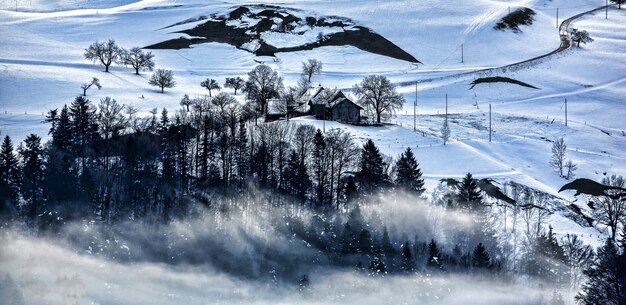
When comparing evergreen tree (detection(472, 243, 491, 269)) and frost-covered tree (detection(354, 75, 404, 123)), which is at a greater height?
frost-covered tree (detection(354, 75, 404, 123))

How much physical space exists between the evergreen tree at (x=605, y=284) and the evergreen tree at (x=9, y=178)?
5759 centimetres

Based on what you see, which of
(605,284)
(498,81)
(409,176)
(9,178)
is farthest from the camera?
(498,81)

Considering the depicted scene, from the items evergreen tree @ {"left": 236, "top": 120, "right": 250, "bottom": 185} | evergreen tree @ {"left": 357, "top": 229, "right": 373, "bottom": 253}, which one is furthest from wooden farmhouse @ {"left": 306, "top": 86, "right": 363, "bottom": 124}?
evergreen tree @ {"left": 357, "top": 229, "right": 373, "bottom": 253}

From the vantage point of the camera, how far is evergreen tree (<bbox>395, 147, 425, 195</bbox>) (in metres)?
82.6

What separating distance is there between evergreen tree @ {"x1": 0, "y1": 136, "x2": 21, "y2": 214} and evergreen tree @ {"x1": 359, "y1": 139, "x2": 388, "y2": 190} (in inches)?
1520

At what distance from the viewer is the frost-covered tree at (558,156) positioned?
100 m

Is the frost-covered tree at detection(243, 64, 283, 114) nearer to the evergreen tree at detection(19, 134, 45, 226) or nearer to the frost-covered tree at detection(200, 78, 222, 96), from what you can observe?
the frost-covered tree at detection(200, 78, 222, 96)

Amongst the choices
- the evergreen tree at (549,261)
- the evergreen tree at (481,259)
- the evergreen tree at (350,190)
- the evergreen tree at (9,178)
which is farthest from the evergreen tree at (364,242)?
the evergreen tree at (9,178)

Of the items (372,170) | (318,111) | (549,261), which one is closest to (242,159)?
(372,170)

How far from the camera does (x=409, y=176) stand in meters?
83.6

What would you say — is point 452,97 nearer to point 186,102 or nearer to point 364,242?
point 186,102

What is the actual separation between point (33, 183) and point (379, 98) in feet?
213

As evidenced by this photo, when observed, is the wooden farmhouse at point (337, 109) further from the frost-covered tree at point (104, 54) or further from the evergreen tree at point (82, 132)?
the frost-covered tree at point (104, 54)

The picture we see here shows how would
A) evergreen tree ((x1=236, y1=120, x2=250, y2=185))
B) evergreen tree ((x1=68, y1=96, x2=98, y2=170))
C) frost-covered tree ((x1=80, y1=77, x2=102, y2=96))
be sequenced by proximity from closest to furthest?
1. evergreen tree ((x1=236, y1=120, x2=250, y2=185))
2. evergreen tree ((x1=68, y1=96, x2=98, y2=170))
3. frost-covered tree ((x1=80, y1=77, x2=102, y2=96))
